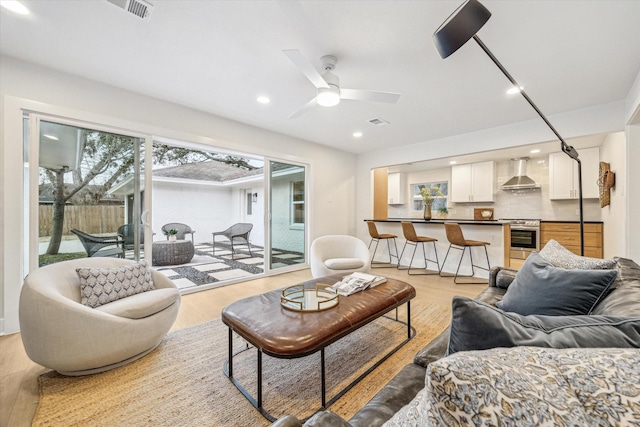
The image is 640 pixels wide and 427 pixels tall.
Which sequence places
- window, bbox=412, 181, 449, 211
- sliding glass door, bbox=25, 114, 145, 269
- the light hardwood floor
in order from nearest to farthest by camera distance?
the light hardwood floor → sliding glass door, bbox=25, 114, 145, 269 → window, bbox=412, 181, 449, 211

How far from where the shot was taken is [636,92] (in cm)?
259

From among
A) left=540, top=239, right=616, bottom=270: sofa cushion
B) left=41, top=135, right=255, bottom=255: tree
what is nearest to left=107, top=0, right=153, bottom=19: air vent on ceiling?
left=41, top=135, right=255, bottom=255: tree

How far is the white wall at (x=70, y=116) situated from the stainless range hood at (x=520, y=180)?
5061 mm

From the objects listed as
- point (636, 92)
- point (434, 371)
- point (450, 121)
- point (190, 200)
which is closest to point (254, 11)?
point (434, 371)

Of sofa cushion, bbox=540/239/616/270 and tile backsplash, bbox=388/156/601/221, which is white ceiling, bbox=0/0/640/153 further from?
tile backsplash, bbox=388/156/601/221

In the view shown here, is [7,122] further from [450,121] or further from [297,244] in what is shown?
[450,121]

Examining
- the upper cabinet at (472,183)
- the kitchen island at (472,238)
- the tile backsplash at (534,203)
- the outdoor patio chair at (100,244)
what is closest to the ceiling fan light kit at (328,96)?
the outdoor patio chair at (100,244)

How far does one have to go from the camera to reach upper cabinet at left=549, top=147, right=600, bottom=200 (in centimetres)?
480

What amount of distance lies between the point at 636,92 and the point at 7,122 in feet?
19.7

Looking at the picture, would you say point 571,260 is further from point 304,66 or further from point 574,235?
point 574,235

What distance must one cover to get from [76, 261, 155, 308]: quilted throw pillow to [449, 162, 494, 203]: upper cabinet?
653cm

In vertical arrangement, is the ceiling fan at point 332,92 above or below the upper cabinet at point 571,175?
above

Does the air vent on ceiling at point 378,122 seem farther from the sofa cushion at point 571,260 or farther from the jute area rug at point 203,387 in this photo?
the jute area rug at point 203,387

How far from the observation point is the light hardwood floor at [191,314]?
59.3 inches
